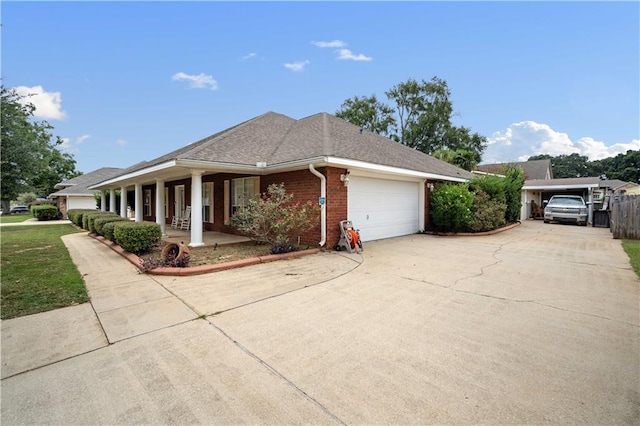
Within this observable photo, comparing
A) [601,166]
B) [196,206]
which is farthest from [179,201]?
[601,166]

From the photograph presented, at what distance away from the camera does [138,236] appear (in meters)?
7.94

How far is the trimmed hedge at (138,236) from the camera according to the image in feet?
25.9

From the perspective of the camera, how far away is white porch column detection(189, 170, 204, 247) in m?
9.09

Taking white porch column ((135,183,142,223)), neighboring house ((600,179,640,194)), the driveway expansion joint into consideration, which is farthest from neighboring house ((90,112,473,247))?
neighboring house ((600,179,640,194))

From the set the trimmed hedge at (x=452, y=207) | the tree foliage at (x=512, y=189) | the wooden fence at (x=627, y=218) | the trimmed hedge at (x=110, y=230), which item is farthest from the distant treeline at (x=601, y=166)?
the trimmed hedge at (x=110, y=230)

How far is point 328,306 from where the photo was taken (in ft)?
14.3

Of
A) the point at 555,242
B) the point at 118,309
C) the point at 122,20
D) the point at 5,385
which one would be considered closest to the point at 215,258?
the point at 118,309

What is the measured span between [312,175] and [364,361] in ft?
22.1

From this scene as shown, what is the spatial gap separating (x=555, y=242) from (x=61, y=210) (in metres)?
37.4

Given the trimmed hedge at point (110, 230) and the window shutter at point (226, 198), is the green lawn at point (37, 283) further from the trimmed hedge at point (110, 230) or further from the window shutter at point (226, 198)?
the window shutter at point (226, 198)

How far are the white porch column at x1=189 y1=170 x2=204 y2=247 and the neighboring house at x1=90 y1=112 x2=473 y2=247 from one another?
0.03 m

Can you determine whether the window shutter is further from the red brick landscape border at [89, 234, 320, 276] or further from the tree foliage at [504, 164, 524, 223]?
the tree foliage at [504, 164, 524, 223]

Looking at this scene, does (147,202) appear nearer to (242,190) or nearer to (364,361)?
(242,190)

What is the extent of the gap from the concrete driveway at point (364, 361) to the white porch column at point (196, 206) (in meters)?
4.14
